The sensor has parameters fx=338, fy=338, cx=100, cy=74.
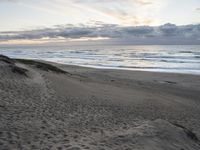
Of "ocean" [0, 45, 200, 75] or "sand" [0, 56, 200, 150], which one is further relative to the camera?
"ocean" [0, 45, 200, 75]

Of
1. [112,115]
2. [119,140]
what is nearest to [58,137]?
[119,140]

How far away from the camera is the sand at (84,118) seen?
9914 mm

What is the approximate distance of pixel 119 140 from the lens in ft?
34.4

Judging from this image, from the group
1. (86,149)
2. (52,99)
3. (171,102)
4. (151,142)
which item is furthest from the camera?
(171,102)

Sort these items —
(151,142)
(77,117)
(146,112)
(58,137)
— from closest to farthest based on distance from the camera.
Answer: (58,137) → (151,142) → (77,117) → (146,112)

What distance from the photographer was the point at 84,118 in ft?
42.8

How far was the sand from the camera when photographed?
991cm

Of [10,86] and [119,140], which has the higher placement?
[10,86]

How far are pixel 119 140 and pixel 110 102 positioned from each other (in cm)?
698

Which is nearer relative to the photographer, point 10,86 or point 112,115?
point 112,115

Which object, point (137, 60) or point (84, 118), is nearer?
point (84, 118)

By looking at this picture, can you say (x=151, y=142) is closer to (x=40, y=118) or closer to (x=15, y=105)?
(x=40, y=118)

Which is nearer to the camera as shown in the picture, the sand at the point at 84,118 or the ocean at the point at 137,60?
the sand at the point at 84,118

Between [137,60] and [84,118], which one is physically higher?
[137,60]
